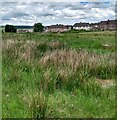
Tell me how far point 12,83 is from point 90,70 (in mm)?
2095

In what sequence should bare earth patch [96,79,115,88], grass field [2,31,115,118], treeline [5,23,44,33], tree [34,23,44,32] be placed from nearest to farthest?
grass field [2,31,115,118] < bare earth patch [96,79,115,88] < treeline [5,23,44,33] < tree [34,23,44,32]

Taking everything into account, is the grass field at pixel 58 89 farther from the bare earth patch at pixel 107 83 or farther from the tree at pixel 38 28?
the tree at pixel 38 28

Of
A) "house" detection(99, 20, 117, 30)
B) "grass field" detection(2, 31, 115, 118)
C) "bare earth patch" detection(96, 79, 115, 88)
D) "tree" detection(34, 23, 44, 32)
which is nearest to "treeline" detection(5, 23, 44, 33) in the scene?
"tree" detection(34, 23, 44, 32)

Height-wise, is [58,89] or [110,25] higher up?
[110,25]

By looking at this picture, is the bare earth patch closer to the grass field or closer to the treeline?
the grass field

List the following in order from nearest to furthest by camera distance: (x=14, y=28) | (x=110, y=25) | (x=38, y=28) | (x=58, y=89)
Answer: (x=58, y=89) → (x=14, y=28) → (x=110, y=25) → (x=38, y=28)

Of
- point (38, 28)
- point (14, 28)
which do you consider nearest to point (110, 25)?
point (38, 28)

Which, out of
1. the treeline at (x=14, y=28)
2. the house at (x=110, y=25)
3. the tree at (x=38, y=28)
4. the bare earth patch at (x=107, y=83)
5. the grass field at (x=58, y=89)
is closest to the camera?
the grass field at (x=58, y=89)

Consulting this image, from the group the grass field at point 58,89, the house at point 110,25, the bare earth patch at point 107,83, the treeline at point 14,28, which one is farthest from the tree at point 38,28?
the bare earth patch at point 107,83

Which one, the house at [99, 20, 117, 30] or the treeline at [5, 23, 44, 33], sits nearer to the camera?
the house at [99, 20, 117, 30]

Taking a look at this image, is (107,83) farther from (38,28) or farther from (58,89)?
(38,28)

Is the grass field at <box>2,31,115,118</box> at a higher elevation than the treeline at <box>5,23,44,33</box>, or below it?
below

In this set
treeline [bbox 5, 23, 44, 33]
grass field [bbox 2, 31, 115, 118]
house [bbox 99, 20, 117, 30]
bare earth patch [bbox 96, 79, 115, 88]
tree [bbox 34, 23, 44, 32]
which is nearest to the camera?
grass field [bbox 2, 31, 115, 118]

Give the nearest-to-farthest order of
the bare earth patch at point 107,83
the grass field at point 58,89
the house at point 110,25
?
the grass field at point 58,89 < the bare earth patch at point 107,83 < the house at point 110,25
